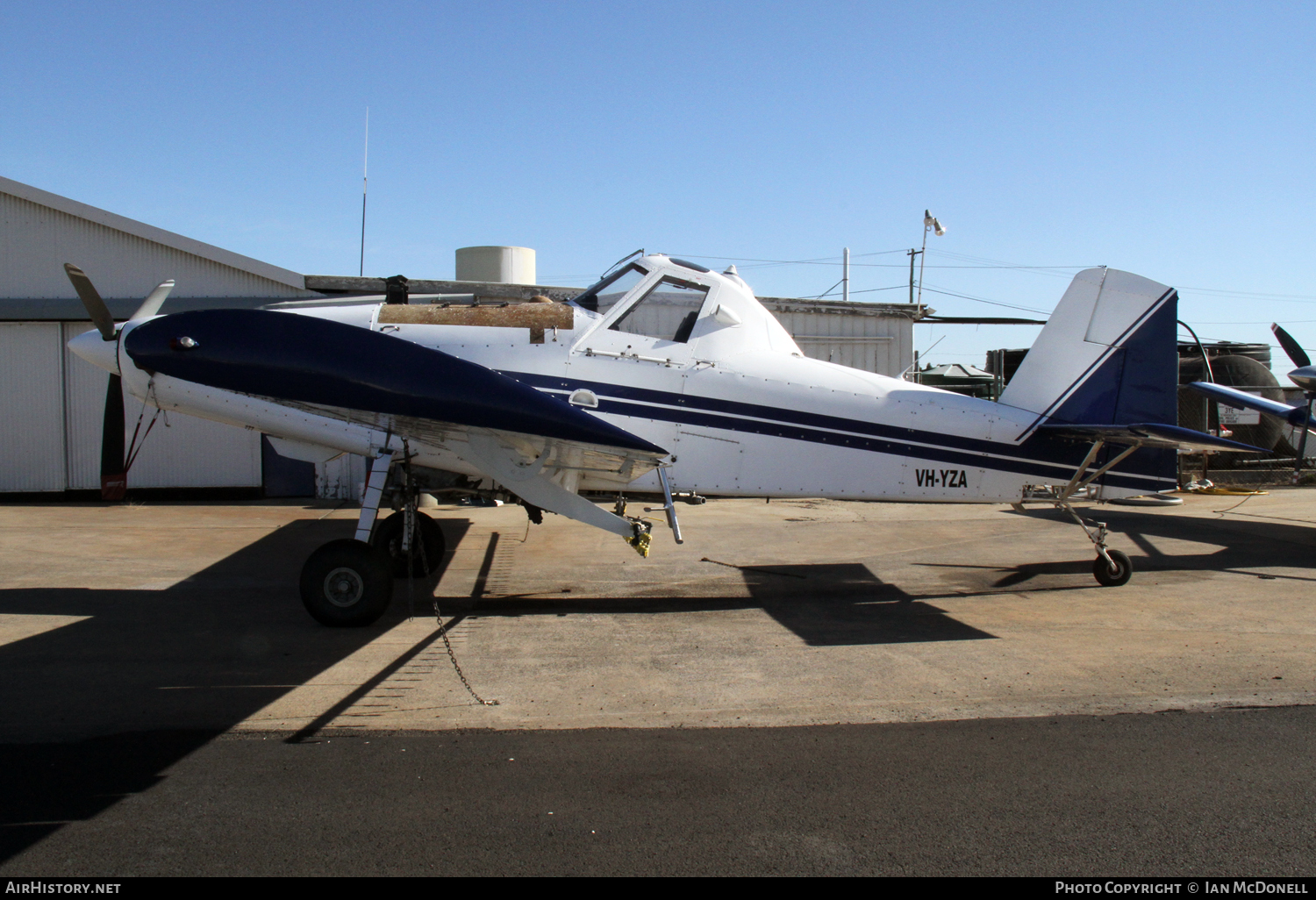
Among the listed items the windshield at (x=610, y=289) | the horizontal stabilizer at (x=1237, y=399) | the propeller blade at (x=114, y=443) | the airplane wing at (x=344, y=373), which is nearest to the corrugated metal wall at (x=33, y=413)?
the propeller blade at (x=114, y=443)

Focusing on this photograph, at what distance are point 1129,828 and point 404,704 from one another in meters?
3.42

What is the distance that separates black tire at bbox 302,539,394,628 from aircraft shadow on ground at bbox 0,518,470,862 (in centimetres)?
12

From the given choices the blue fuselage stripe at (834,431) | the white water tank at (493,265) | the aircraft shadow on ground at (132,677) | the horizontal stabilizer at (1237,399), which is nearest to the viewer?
the aircraft shadow on ground at (132,677)

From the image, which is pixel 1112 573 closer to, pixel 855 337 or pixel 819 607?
pixel 819 607

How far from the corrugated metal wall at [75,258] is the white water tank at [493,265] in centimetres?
371

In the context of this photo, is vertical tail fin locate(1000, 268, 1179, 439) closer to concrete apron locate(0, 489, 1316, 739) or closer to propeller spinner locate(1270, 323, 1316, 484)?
concrete apron locate(0, 489, 1316, 739)

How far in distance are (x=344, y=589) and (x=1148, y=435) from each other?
6561 millimetres

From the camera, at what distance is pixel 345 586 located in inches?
229

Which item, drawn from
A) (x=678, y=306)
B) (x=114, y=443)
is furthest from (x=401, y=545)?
(x=678, y=306)

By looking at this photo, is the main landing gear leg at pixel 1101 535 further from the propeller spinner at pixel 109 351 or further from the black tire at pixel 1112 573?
the propeller spinner at pixel 109 351

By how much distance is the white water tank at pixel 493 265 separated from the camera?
15961 millimetres

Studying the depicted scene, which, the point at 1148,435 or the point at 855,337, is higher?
the point at 855,337

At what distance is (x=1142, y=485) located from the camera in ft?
24.3
